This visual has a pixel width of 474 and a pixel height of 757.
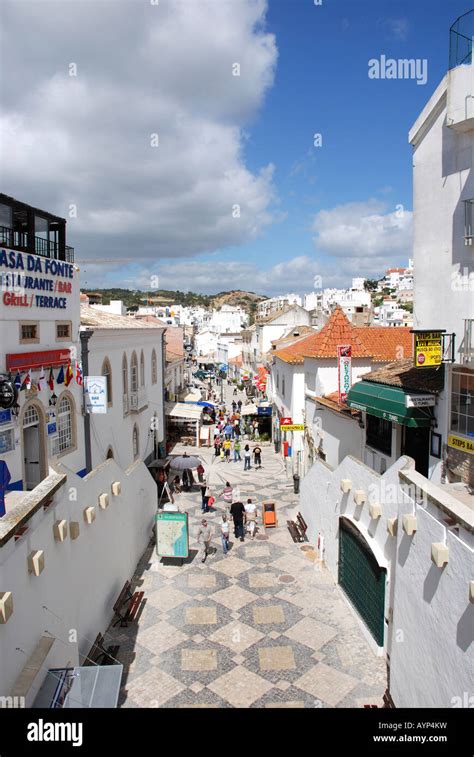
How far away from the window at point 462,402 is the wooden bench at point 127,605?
8568 mm

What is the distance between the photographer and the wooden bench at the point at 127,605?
39.3ft

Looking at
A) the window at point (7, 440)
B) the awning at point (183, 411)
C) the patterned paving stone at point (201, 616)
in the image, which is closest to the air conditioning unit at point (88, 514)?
the window at point (7, 440)

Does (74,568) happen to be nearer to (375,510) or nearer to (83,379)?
(375,510)

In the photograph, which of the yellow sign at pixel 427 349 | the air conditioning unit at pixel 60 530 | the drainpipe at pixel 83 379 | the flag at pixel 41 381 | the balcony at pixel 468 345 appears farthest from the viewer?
the drainpipe at pixel 83 379

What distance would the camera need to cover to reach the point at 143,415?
25.0m

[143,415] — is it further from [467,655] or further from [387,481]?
[467,655]

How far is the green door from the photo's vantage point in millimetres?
10599

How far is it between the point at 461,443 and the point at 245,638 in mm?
6384

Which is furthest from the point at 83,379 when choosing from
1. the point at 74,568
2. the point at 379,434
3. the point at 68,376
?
the point at 379,434

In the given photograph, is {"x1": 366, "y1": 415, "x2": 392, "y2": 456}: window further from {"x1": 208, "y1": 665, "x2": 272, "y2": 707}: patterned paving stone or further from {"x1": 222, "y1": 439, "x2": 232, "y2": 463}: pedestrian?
{"x1": 222, "y1": 439, "x2": 232, "y2": 463}: pedestrian

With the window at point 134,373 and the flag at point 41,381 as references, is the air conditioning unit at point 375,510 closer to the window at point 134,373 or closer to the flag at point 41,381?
the flag at point 41,381

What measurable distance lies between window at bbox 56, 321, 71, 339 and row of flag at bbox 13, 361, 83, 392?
849mm

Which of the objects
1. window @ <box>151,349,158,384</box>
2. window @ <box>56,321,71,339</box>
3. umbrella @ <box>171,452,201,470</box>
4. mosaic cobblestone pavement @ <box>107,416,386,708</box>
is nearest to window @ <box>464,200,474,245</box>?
mosaic cobblestone pavement @ <box>107,416,386,708</box>
